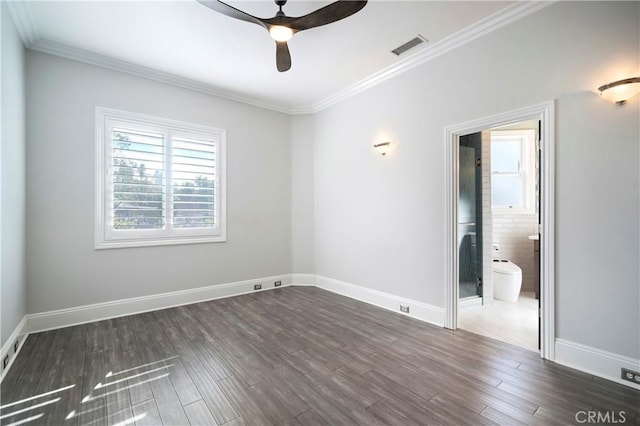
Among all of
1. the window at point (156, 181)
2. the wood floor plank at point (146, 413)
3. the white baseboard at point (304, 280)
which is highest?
the window at point (156, 181)

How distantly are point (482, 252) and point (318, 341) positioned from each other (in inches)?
109

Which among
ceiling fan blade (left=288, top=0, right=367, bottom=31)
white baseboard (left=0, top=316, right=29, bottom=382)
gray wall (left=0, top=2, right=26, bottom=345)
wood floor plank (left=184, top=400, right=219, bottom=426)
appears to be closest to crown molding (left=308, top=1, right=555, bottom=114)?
ceiling fan blade (left=288, top=0, right=367, bottom=31)

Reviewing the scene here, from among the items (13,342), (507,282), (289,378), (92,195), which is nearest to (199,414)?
(289,378)

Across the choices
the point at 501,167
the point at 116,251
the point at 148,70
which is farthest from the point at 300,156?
the point at 501,167

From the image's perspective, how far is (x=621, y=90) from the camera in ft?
6.94

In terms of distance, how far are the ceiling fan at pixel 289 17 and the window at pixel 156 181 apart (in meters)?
2.25

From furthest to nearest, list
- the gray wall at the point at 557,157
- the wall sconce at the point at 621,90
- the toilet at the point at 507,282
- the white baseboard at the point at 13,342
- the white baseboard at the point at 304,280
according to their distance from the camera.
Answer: the white baseboard at the point at 304,280
the toilet at the point at 507,282
the white baseboard at the point at 13,342
the gray wall at the point at 557,157
the wall sconce at the point at 621,90

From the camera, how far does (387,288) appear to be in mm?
3928

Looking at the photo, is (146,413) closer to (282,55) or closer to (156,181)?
(156,181)

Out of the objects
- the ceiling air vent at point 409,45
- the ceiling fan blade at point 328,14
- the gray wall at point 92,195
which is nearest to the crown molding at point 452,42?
the ceiling air vent at point 409,45

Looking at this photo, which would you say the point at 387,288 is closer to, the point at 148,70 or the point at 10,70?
the point at 148,70

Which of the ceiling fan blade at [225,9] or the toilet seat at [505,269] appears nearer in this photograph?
the ceiling fan blade at [225,9]

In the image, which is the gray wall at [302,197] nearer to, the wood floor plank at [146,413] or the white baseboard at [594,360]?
the wood floor plank at [146,413]

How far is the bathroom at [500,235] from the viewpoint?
357 cm
